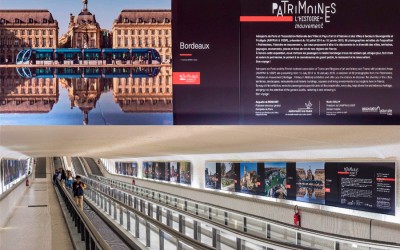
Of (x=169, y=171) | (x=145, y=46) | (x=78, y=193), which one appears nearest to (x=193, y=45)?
(x=145, y=46)

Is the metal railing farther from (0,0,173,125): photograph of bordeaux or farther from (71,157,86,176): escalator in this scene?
(71,157,86,176): escalator

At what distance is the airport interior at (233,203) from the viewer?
6984 mm

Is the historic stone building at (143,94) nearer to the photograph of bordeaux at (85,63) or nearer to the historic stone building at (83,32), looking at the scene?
the photograph of bordeaux at (85,63)

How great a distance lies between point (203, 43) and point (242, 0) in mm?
489

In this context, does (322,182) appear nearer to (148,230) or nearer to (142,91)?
(148,230)

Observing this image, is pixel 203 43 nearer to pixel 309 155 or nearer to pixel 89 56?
pixel 89 56

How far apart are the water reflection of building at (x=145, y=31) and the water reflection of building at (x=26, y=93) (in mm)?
694

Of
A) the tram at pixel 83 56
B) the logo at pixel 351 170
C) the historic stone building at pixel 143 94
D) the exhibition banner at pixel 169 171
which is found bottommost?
the exhibition banner at pixel 169 171

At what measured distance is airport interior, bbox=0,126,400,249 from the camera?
6984 mm

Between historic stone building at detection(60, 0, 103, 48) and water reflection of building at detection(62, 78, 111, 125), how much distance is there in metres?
0.31

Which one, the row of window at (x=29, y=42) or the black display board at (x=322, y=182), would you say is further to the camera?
the black display board at (x=322, y=182)

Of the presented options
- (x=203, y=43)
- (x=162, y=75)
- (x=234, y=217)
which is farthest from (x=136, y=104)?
(x=234, y=217)

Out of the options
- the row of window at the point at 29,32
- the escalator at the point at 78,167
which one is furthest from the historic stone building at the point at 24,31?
the escalator at the point at 78,167

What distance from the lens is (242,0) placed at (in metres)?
5.17
